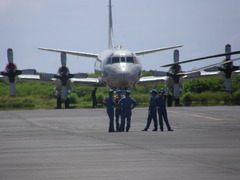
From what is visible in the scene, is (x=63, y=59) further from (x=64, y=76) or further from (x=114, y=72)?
(x=114, y=72)

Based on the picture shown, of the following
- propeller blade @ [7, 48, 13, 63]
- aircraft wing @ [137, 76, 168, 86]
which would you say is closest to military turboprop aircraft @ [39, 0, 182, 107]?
aircraft wing @ [137, 76, 168, 86]

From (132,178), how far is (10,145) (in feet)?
23.3

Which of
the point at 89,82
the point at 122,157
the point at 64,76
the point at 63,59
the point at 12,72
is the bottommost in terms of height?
the point at 122,157

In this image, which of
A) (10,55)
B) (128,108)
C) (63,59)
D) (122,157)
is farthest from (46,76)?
(122,157)

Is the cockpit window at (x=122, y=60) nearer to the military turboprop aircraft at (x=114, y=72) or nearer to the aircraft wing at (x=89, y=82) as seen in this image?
the military turboprop aircraft at (x=114, y=72)

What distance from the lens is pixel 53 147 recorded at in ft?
47.5

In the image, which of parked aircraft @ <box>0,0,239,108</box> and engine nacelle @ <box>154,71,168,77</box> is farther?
engine nacelle @ <box>154,71,168,77</box>

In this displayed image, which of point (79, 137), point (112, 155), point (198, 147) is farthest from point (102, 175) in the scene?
point (79, 137)

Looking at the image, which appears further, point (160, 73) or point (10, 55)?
point (10, 55)

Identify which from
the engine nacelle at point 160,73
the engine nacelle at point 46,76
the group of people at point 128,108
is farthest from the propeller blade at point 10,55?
the group of people at point 128,108

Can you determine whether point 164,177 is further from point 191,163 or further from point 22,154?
point 22,154

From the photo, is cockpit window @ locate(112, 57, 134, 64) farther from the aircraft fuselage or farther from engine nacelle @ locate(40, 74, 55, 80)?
engine nacelle @ locate(40, 74, 55, 80)

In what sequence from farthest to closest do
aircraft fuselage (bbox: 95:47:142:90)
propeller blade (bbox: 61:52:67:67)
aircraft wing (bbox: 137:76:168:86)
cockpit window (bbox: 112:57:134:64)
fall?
propeller blade (bbox: 61:52:67:67), aircraft wing (bbox: 137:76:168:86), cockpit window (bbox: 112:57:134:64), aircraft fuselage (bbox: 95:47:142:90)

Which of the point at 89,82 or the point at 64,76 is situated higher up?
the point at 64,76
